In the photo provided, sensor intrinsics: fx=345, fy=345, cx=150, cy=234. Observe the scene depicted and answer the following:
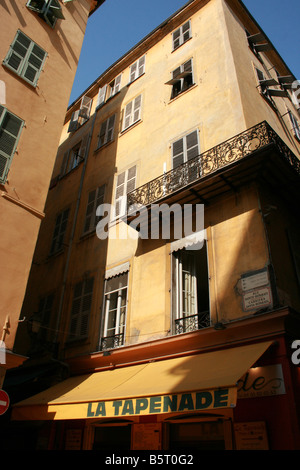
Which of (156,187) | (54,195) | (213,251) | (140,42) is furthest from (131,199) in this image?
(140,42)

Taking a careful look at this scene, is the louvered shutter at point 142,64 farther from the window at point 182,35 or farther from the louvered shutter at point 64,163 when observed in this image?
the louvered shutter at point 64,163

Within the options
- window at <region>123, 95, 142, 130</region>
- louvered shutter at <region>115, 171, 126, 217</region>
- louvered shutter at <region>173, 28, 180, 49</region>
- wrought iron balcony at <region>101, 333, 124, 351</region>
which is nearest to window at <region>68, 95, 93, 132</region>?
window at <region>123, 95, 142, 130</region>

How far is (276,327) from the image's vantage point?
6.13m

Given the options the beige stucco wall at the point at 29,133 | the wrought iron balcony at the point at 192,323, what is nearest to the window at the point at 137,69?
the beige stucco wall at the point at 29,133

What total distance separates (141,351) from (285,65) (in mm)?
14094

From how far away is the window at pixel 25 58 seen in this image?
9414 mm

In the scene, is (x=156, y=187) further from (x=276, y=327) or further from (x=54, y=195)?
(x=54, y=195)

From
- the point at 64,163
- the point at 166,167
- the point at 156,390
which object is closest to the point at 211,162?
the point at 166,167

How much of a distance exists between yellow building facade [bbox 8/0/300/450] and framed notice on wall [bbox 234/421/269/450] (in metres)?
0.02

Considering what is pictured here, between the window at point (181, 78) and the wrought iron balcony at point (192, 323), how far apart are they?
7.70m

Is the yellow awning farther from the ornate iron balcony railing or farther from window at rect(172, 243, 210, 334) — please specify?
the ornate iron balcony railing

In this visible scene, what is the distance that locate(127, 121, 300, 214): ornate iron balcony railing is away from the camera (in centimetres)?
793

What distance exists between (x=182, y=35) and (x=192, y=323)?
11.2m

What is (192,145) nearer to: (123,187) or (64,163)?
(123,187)
